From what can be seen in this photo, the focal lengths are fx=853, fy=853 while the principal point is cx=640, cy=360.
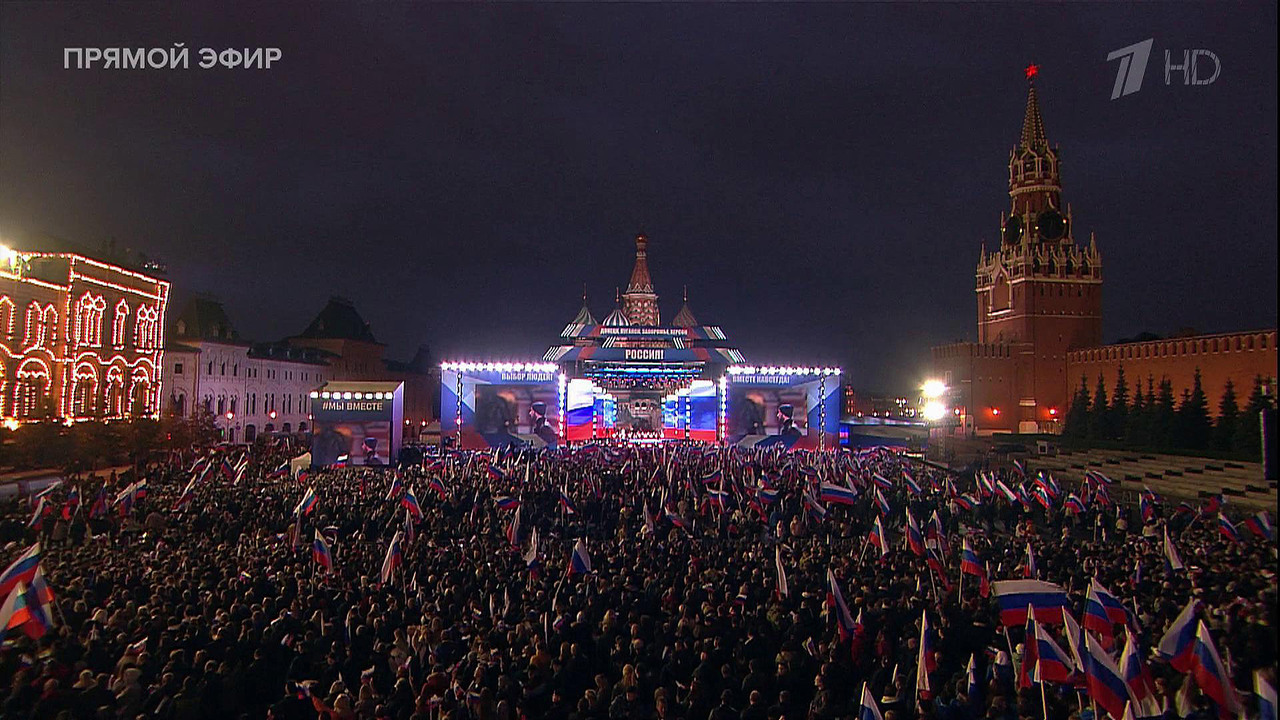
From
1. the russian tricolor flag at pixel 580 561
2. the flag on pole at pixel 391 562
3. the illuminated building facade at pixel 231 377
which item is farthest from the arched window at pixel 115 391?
the russian tricolor flag at pixel 580 561

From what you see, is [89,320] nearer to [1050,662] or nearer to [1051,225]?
[1050,662]

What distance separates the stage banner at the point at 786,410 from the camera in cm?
4653

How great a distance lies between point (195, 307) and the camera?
5984 centimetres

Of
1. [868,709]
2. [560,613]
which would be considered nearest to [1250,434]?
[560,613]

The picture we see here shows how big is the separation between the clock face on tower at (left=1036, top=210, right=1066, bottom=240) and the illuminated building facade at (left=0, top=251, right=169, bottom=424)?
70973mm

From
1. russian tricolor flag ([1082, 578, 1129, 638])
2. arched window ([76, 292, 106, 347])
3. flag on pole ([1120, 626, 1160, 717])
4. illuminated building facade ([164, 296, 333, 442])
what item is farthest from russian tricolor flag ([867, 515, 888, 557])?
illuminated building facade ([164, 296, 333, 442])

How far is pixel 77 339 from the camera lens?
4109 centimetres

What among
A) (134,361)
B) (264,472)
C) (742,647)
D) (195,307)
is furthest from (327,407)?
(195,307)

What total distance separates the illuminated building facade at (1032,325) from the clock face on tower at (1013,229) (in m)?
0.09

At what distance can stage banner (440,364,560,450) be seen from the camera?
4684 cm

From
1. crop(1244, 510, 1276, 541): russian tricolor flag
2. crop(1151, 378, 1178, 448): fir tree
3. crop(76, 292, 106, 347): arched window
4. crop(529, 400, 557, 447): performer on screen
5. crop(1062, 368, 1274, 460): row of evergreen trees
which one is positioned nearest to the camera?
crop(1244, 510, 1276, 541): russian tricolor flag

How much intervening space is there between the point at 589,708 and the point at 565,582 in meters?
4.62

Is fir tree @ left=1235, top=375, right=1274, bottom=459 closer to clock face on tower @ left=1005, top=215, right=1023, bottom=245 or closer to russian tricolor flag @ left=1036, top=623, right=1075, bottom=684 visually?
russian tricolor flag @ left=1036, top=623, right=1075, bottom=684

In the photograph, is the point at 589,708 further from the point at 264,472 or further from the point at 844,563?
the point at 264,472
